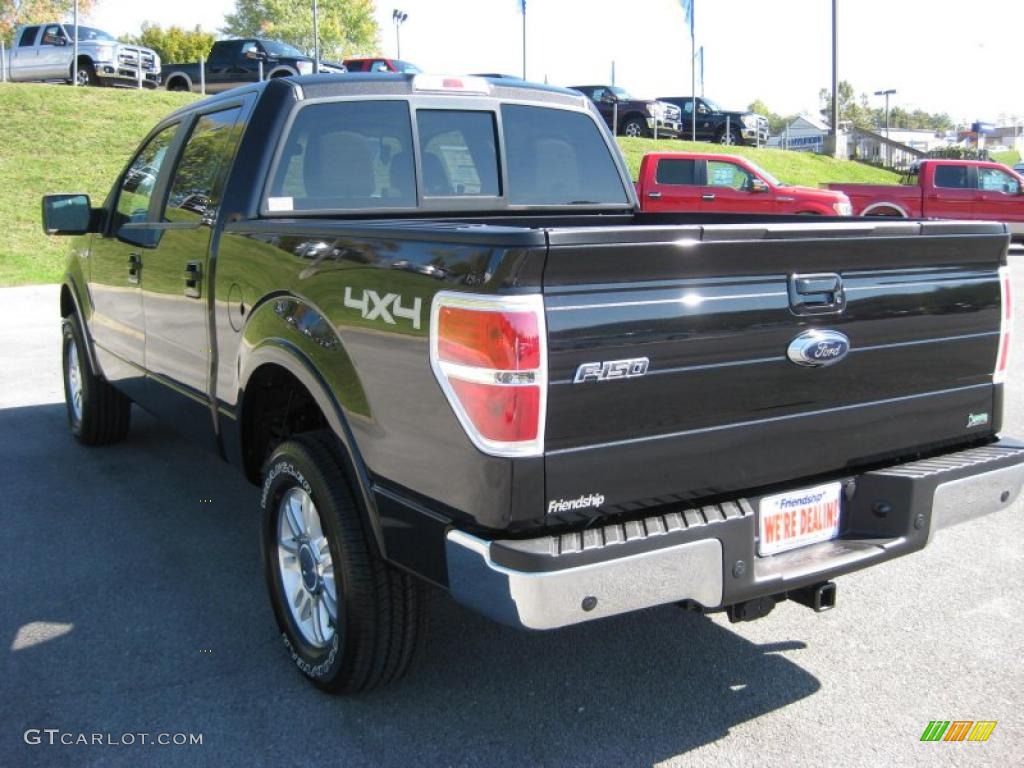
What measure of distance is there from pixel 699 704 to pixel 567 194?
2529mm

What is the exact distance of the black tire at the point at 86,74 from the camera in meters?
27.5

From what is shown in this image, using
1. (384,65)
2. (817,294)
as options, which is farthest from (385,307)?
(384,65)

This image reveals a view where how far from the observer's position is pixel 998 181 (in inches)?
806

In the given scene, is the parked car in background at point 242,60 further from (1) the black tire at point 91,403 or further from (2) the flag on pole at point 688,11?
(1) the black tire at point 91,403

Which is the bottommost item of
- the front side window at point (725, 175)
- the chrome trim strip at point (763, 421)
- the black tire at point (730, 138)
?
the chrome trim strip at point (763, 421)

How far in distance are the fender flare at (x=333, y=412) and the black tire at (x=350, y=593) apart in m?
0.06

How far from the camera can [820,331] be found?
9.26ft

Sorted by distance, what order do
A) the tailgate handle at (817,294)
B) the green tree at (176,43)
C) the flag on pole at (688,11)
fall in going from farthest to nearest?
the green tree at (176,43) < the flag on pole at (688,11) < the tailgate handle at (817,294)

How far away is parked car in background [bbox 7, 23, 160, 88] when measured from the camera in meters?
27.5

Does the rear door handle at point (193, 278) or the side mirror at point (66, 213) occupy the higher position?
the side mirror at point (66, 213)

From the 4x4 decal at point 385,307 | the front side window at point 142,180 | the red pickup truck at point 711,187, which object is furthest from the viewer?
the red pickup truck at point 711,187

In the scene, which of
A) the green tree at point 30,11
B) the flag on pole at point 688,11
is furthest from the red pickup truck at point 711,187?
the green tree at point 30,11

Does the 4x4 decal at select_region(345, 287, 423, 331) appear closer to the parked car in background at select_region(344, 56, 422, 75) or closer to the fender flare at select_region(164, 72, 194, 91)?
the parked car in background at select_region(344, 56, 422, 75)

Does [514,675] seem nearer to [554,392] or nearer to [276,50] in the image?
[554,392]
